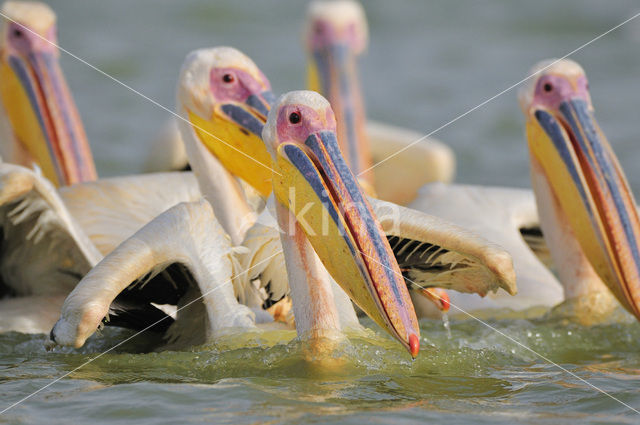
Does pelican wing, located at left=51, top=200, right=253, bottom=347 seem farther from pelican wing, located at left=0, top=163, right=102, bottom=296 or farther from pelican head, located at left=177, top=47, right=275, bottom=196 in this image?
pelican head, located at left=177, top=47, right=275, bottom=196

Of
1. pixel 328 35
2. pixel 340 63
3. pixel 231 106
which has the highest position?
pixel 328 35

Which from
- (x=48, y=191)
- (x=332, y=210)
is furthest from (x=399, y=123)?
(x=332, y=210)

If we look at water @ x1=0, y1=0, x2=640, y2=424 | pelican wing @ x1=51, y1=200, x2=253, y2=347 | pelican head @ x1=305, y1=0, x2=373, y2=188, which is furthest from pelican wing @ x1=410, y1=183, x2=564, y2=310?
pelican wing @ x1=51, y1=200, x2=253, y2=347

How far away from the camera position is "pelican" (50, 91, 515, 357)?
4285 mm

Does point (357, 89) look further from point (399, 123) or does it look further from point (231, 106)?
point (399, 123)

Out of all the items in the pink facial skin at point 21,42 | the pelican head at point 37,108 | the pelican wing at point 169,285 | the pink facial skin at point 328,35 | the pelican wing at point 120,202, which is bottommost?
the pelican wing at point 169,285

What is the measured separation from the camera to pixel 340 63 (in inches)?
339

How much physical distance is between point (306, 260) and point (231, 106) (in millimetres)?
1219

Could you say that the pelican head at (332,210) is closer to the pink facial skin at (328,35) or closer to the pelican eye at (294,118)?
the pelican eye at (294,118)

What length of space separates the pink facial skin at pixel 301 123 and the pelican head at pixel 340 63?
3449mm

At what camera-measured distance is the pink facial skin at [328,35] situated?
870 centimetres

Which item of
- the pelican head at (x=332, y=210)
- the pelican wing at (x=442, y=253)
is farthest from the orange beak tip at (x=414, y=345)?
the pelican wing at (x=442, y=253)

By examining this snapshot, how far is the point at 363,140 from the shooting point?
26.8ft

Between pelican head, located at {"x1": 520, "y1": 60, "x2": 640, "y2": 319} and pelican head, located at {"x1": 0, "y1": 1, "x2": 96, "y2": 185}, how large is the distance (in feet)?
8.32
